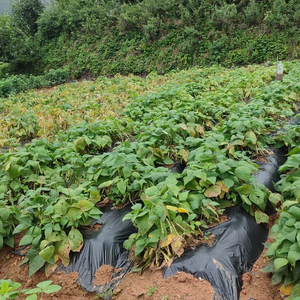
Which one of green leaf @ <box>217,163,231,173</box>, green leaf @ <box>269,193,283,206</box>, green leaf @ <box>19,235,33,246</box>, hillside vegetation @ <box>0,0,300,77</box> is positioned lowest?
green leaf @ <box>269,193,283,206</box>

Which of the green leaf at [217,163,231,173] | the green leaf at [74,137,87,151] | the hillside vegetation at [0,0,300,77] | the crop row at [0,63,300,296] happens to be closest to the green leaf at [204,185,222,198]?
the crop row at [0,63,300,296]

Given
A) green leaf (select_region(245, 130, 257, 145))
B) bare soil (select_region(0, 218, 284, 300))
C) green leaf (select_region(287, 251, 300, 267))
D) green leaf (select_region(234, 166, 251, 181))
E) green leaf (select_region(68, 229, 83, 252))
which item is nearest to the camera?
green leaf (select_region(287, 251, 300, 267))

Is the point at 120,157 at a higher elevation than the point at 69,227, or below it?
higher

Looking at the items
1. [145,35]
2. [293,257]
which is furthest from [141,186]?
[145,35]

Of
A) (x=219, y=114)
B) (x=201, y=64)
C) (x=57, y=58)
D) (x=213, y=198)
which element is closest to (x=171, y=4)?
(x=201, y=64)

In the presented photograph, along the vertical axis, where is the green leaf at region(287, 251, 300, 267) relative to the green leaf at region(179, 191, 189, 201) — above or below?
below

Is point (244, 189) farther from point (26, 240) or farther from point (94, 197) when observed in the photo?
point (26, 240)

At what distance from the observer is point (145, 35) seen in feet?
52.0

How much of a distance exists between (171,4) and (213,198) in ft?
50.5

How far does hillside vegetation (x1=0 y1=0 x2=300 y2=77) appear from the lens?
12.7 m

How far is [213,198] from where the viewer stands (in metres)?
2.42

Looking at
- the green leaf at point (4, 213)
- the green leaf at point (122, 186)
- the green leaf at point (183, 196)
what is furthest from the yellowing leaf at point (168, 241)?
the green leaf at point (4, 213)

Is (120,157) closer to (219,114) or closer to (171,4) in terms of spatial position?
(219,114)

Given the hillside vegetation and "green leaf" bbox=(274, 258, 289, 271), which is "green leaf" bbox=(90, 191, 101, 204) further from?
the hillside vegetation
